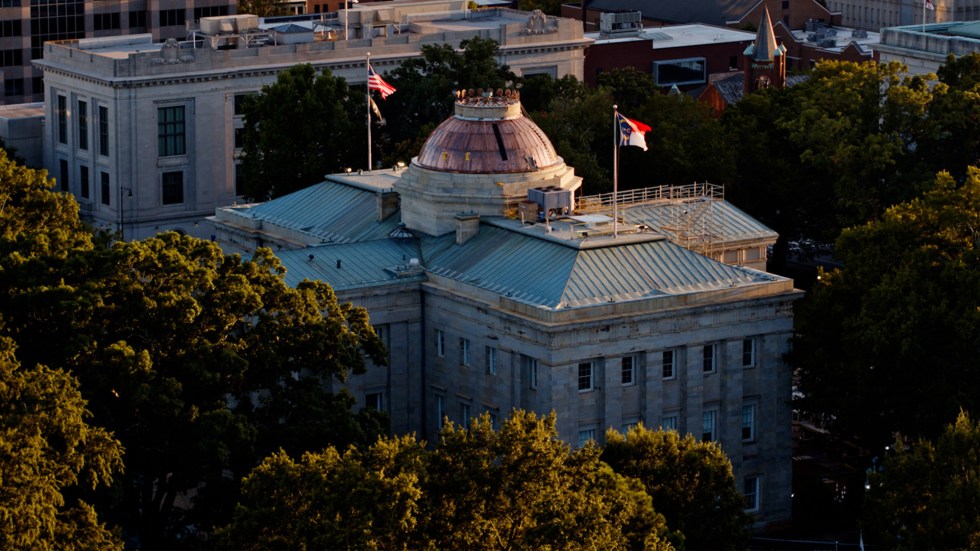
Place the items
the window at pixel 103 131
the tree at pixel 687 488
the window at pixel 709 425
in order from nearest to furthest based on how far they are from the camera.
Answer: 1. the tree at pixel 687 488
2. the window at pixel 709 425
3. the window at pixel 103 131

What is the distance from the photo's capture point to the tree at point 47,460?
97000 millimetres

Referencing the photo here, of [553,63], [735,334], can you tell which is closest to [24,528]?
[735,334]

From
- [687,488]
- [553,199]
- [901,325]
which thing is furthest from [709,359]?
[687,488]

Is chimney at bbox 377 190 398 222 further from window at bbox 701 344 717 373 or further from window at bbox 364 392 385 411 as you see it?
window at bbox 701 344 717 373

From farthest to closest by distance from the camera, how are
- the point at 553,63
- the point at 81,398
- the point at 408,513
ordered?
the point at 553,63
the point at 81,398
the point at 408,513

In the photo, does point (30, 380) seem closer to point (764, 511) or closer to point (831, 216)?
point (764, 511)

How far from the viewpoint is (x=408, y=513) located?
316 ft

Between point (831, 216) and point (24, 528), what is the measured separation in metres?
78.6

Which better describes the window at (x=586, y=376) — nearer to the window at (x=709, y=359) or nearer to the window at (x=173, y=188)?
the window at (x=709, y=359)

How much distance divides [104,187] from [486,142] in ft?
199

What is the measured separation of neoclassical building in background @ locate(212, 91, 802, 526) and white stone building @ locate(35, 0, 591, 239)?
47953 mm

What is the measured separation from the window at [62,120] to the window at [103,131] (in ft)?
15.9

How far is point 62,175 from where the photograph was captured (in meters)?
191

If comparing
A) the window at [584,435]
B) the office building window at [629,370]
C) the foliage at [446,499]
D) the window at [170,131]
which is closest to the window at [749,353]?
the office building window at [629,370]
